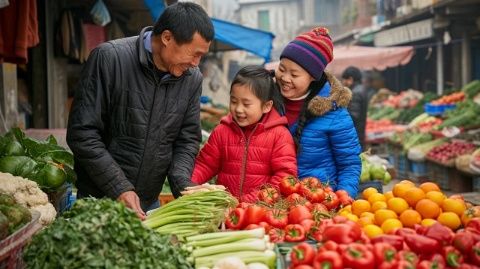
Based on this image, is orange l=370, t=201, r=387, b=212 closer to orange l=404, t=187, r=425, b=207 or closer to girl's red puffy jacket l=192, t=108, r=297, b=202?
orange l=404, t=187, r=425, b=207

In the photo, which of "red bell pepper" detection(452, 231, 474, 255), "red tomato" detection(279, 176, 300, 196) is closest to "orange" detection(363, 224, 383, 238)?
"red bell pepper" detection(452, 231, 474, 255)

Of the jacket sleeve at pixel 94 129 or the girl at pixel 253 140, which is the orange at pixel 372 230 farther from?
the jacket sleeve at pixel 94 129

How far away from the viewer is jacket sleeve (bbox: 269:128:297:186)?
4031mm

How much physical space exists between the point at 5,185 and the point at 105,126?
2.28ft

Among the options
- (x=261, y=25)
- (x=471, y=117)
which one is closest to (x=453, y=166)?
(x=471, y=117)

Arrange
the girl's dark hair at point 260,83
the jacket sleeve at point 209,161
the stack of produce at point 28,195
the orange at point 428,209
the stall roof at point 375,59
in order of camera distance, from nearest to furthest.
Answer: the orange at point 428,209 → the stack of produce at point 28,195 → the girl's dark hair at point 260,83 → the jacket sleeve at point 209,161 → the stall roof at point 375,59

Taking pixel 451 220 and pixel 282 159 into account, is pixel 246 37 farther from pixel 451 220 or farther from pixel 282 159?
pixel 451 220

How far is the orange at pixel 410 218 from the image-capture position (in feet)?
10.8

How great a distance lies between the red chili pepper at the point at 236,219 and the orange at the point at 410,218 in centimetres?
87

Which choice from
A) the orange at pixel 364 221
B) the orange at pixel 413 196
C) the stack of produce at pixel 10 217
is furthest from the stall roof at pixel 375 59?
the stack of produce at pixel 10 217

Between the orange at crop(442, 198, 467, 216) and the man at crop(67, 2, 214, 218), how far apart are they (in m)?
1.56

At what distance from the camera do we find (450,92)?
17.3 meters

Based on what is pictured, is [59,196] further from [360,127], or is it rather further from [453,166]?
[453,166]

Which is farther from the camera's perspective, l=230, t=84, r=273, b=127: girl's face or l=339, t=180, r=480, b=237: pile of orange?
l=230, t=84, r=273, b=127: girl's face
